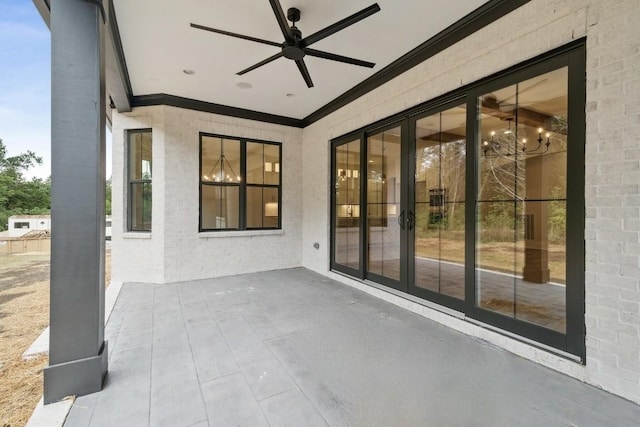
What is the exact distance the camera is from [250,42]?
130 inches

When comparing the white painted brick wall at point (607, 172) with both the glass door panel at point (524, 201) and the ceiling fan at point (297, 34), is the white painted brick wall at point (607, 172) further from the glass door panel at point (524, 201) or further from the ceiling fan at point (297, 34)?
the ceiling fan at point (297, 34)

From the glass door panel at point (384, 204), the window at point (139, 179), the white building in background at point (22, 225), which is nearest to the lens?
the glass door panel at point (384, 204)

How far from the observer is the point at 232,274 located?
546cm

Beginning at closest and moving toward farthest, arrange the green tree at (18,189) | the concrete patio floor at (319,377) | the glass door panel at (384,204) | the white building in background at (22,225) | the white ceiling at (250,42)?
the concrete patio floor at (319,377) < the white ceiling at (250,42) < the glass door panel at (384,204) < the green tree at (18,189) < the white building in background at (22,225)

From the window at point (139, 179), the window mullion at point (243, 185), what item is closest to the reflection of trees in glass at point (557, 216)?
the window mullion at point (243, 185)

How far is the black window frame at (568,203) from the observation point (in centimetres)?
213

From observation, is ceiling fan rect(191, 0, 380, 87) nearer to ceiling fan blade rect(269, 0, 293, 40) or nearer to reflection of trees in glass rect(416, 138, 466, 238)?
ceiling fan blade rect(269, 0, 293, 40)

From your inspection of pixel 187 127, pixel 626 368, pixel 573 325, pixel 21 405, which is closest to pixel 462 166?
pixel 573 325

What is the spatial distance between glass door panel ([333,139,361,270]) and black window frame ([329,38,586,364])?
1.83 m

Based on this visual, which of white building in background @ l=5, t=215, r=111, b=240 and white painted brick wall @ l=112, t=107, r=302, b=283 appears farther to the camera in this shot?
white building in background @ l=5, t=215, r=111, b=240

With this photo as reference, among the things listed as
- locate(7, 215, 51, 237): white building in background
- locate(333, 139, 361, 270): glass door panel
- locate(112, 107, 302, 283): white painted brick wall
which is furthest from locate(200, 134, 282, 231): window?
locate(7, 215, 51, 237): white building in background

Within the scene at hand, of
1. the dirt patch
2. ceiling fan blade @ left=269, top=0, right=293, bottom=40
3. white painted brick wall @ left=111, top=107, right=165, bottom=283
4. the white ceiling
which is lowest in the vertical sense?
the dirt patch

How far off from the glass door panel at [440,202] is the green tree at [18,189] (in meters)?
7.40

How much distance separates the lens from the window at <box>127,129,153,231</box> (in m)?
5.10
